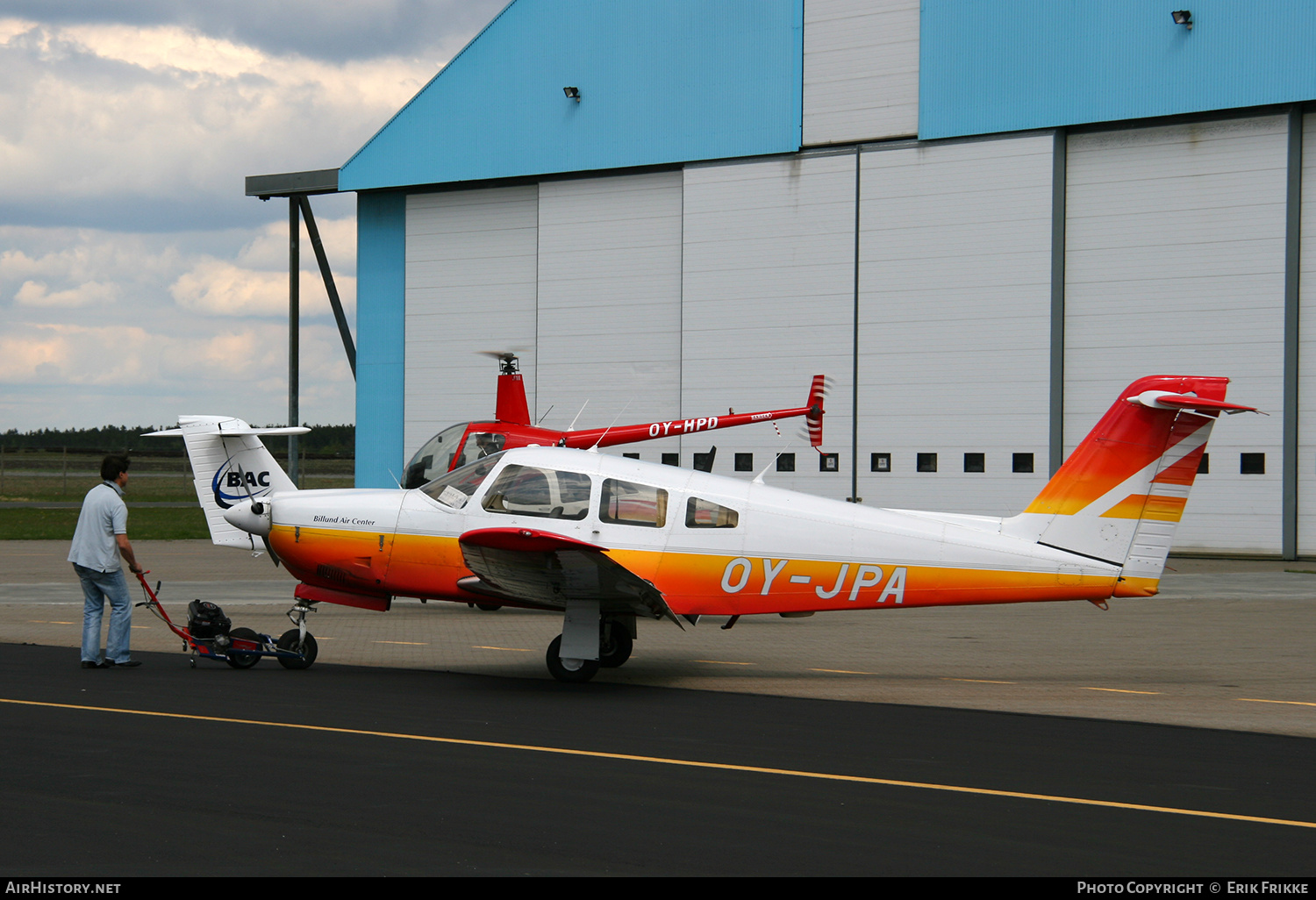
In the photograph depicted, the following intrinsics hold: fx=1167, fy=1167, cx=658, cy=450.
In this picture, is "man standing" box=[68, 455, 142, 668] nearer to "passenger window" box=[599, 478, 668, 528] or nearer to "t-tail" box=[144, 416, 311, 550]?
"t-tail" box=[144, 416, 311, 550]

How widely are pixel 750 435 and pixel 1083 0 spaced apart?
1291cm

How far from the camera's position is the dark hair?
35.8ft

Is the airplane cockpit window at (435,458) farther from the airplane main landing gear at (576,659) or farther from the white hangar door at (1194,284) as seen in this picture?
the white hangar door at (1194,284)

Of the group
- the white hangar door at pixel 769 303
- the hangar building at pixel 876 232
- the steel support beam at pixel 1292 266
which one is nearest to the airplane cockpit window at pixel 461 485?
the hangar building at pixel 876 232

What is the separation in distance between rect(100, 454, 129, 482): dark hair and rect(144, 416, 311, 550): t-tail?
158 inches

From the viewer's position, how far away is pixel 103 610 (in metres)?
10.9

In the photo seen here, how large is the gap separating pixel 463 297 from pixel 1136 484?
27.1 metres

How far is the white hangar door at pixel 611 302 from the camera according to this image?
3186 centimetres

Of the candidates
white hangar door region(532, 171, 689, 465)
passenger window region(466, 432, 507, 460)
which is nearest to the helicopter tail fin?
white hangar door region(532, 171, 689, 465)

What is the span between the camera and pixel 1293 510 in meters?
25.3

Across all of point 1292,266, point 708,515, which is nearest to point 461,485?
point 708,515

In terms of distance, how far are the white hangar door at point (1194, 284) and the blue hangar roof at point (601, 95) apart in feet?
26.5

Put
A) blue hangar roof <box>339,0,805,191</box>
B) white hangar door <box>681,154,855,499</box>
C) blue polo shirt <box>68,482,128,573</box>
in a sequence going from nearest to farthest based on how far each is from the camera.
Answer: blue polo shirt <box>68,482,128,573</box>
white hangar door <box>681,154,855,499</box>
blue hangar roof <box>339,0,805,191</box>

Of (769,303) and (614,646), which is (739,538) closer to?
(614,646)
